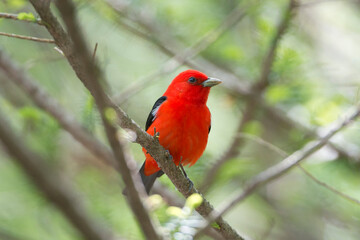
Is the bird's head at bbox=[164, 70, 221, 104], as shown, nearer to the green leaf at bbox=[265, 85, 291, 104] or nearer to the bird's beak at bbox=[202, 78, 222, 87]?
the bird's beak at bbox=[202, 78, 222, 87]

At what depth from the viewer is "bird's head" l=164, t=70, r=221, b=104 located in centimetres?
449

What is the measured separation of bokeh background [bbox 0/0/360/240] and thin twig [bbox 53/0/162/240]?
1.72 m

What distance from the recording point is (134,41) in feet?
21.4

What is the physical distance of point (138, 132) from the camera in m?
2.76

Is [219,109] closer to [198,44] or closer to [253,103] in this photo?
[253,103]

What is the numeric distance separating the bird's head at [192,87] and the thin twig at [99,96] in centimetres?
253

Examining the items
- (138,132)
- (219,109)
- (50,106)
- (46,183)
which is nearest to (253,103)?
(219,109)

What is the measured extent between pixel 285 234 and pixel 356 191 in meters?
1.35

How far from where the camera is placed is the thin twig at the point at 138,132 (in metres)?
2.10

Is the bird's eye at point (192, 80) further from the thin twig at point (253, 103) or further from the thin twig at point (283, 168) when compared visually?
the thin twig at point (283, 168)

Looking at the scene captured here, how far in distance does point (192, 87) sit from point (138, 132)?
192 centimetres

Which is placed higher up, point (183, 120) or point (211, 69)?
point (183, 120)

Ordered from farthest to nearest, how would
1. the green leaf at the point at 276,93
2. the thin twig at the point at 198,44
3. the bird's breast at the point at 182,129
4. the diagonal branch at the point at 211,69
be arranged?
the diagonal branch at the point at 211,69, the thin twig at the point at 198,44, the green leaf at the point at 276,93, the bird's breast at the point at 182,129

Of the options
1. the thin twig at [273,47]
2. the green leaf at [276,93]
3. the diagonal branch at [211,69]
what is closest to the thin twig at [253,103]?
the thin twig at [273,47]
